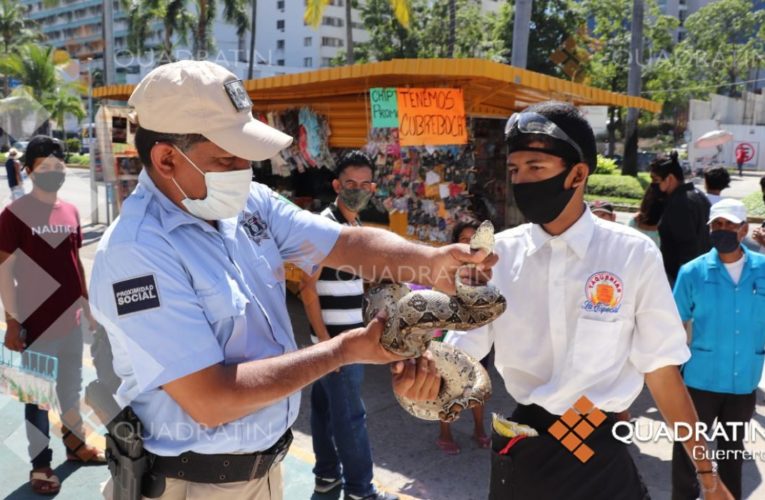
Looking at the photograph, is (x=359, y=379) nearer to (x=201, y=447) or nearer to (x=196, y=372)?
(x=201, y=447)

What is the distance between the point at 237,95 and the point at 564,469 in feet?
5.87

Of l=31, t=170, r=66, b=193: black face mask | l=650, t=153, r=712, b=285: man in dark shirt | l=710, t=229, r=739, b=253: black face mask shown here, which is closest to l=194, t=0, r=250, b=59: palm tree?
l=31, t=170, r=66, b=193: black face mask

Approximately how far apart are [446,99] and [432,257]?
529cm

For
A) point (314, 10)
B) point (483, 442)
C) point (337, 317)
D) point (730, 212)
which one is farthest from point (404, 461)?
point (314, 10)

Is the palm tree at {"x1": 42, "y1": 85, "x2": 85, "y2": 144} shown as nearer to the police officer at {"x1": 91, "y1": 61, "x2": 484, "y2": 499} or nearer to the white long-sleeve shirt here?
the police officer at {"x1": 91, "y1": 61, "x2": 484, "y2": 499}

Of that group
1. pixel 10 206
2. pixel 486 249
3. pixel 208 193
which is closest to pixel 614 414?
pixel 486 249

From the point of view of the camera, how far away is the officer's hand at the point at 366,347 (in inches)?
68.2

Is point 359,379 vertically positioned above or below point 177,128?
below

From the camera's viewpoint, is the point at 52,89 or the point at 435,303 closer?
the point at 435,303

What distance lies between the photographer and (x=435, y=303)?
1.93m

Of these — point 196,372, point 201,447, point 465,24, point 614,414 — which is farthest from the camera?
point 465,24

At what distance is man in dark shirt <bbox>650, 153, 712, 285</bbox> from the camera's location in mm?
5926

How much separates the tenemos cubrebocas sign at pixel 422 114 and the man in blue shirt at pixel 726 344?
11.4 ft

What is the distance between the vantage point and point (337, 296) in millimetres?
4430
